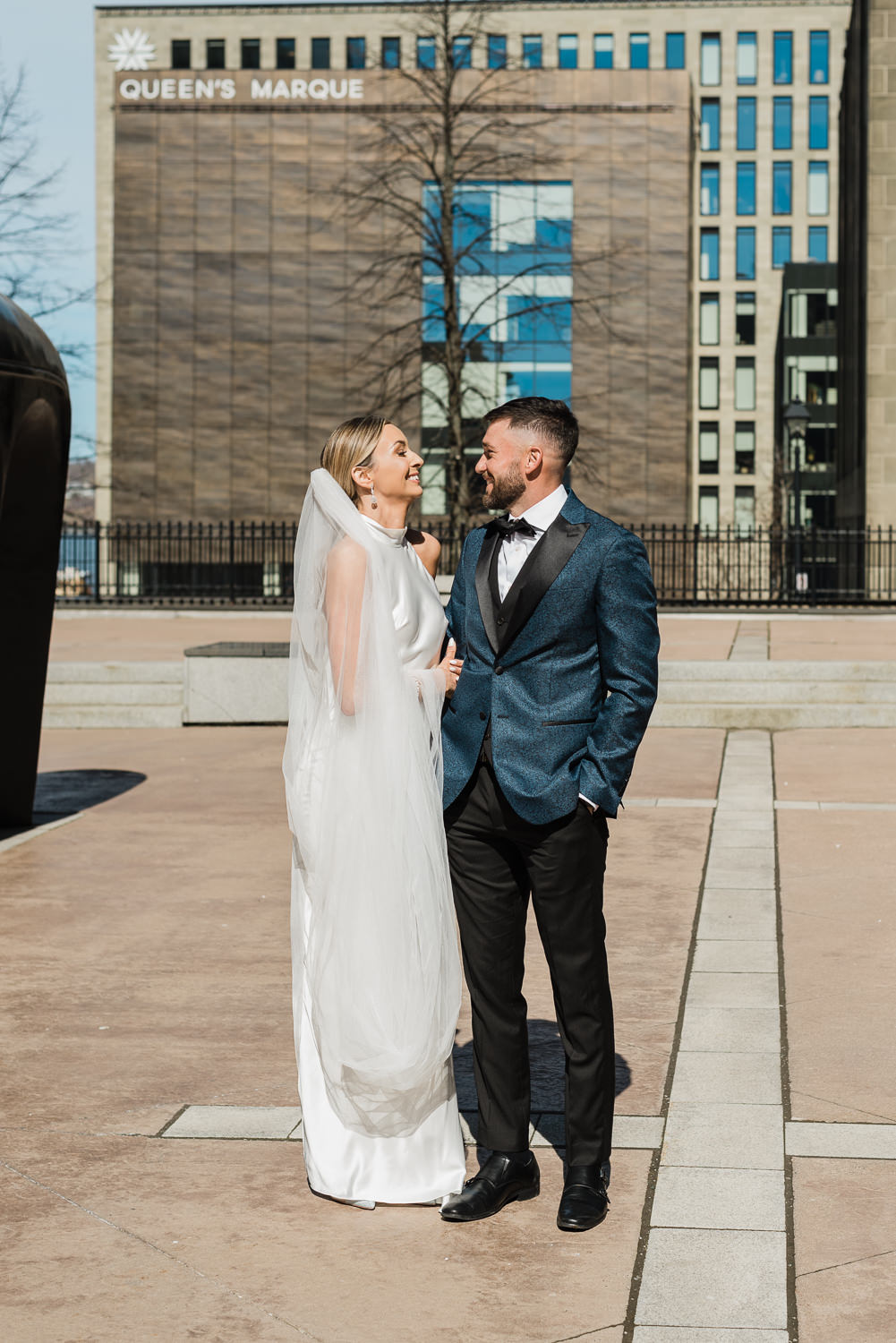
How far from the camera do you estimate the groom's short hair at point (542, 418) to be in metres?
3.95

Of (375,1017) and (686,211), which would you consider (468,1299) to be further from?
(686,211)

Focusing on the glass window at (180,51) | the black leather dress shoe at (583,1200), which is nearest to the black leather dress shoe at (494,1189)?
the black leather dress shoe at (583,1200)

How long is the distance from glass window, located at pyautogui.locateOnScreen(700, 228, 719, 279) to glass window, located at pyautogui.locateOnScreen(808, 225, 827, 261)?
556cm

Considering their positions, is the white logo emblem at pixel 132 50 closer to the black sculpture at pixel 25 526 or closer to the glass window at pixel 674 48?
the glass window at pixel 674 48

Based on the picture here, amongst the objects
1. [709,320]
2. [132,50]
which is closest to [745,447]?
[709,320]

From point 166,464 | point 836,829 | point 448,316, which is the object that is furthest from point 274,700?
point 166,464

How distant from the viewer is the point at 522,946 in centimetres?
417

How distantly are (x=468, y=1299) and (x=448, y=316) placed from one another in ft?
98.9

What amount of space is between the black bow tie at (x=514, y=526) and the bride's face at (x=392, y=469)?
0.23 metres

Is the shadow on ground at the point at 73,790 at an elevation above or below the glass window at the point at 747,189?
below

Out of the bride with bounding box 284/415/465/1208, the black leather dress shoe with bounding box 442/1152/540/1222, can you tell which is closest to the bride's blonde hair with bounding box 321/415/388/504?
the bride with bounding box 284/415/465/1208

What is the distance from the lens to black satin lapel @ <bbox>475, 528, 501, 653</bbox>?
400 cm

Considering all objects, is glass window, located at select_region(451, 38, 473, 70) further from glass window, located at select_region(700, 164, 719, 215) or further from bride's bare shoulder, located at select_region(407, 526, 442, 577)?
glass window, located at select_region(700, 164, 719, 215)

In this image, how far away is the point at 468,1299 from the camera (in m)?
3.48
